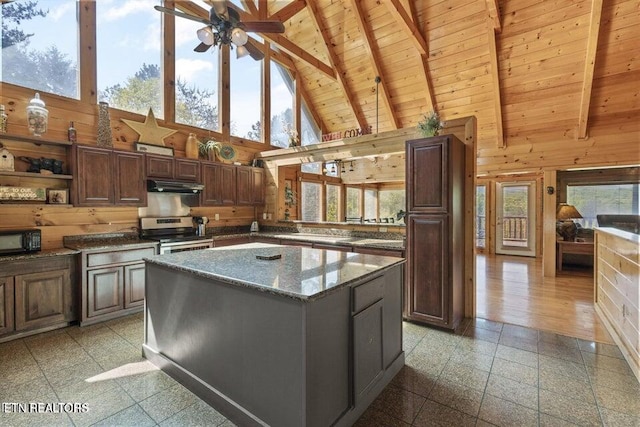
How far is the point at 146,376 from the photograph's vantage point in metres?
2.46

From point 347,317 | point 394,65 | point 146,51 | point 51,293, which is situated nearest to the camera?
point 347,317

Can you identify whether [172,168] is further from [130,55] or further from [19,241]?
[19,241]

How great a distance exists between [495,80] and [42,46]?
6.52m

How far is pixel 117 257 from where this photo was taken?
3.68m

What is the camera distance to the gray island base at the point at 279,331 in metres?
1.68

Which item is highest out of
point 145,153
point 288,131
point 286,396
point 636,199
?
point 288,131

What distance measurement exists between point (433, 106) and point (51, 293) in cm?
670

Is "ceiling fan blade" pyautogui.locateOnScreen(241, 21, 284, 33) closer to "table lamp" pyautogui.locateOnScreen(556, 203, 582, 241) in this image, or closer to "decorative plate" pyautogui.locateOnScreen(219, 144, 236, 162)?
"decorative plate" pyautogui.locateOnScreen(219, 144, 236, 162)

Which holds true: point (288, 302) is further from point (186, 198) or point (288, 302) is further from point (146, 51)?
point (146, 51)

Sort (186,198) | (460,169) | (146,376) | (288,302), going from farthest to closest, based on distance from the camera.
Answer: (186,198) < (460,169) < (146,376) < (288,302)

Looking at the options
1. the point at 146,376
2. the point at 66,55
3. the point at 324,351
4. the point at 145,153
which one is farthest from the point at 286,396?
the point at 66,55

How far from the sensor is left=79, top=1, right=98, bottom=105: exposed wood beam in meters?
3.89

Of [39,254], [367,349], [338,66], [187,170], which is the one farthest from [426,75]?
[39,254]

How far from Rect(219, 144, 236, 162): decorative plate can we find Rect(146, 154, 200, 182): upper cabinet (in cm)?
55
